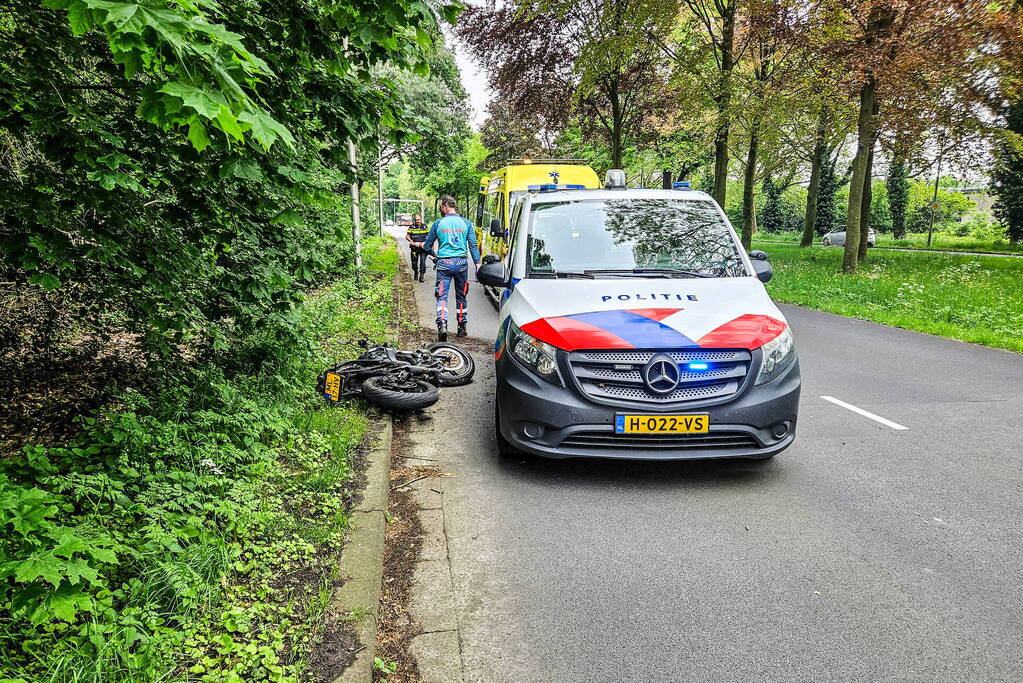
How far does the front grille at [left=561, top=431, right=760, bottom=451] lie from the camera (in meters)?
4.53

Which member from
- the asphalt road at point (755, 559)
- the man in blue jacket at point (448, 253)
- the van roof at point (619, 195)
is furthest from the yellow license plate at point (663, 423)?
the man in blue jacket at point (448, 253)

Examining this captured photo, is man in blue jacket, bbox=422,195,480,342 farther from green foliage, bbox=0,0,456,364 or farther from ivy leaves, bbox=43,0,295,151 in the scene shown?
ivy leaves, bbox=43,0,295,151

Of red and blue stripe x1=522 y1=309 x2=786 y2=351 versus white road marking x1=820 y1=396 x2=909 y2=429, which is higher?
red and blue stripe x1=522 y1=309 x2=786 y2=351

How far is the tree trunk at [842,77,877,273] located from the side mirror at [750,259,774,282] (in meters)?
13.8

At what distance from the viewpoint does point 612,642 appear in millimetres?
3012

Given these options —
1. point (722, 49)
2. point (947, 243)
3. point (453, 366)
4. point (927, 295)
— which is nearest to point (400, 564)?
point (453, 366)

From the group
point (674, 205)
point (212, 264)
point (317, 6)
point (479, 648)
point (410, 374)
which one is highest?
point (317, 6)

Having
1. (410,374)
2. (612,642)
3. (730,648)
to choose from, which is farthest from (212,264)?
(730,648)

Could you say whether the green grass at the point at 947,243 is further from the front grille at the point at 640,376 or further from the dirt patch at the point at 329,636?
the dirt patch at the point at 329,636

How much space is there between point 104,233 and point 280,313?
1430 millimetres

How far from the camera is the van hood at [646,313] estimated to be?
455 cm

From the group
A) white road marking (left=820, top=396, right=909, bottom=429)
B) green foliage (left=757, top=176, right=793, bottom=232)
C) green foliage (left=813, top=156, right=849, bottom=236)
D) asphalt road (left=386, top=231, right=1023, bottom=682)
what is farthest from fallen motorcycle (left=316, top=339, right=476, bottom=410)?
green foliage (left=757, top=176, right=793, bottom=232)

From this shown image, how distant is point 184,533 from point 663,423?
279cm

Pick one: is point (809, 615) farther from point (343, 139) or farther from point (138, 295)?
point (138, 295)
